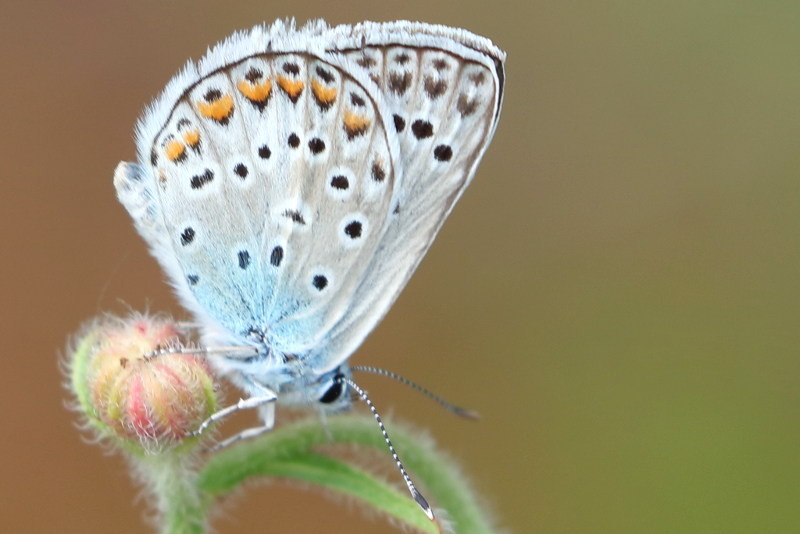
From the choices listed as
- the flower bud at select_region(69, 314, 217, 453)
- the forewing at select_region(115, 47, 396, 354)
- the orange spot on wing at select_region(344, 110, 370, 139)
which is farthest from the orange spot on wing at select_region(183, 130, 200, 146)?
the flower bud at select_region(69, 314, 217, 453)

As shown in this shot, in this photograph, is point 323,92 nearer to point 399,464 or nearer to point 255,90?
point 255,90

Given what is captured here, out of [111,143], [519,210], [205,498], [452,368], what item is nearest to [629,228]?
[519,210]

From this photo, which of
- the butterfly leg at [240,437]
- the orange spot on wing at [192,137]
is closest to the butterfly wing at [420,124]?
the butterfly leg at [240,437]

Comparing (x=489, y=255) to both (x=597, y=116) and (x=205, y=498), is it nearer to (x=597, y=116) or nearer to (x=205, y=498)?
(x=597, y=116)

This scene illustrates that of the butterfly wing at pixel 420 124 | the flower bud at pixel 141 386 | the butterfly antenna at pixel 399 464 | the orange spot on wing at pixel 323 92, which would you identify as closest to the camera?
the flower bud at pixel 141 386

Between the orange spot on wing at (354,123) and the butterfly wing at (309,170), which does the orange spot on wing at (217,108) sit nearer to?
the butterfly wing at (309,170)

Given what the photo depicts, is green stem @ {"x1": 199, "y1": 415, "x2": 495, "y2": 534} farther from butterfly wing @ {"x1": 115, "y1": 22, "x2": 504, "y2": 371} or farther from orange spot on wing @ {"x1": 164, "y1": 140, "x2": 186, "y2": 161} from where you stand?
orange spot on wing @ {"x1": 164, "y1": 140, "x2": 186, "y2": 161}

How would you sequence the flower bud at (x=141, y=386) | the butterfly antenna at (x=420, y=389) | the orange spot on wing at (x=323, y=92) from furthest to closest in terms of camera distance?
the butterfly antenna at (x=420, y=389) < the orange spot on wing at (x=323, y=92) < the flower bud at (x=141, y=386)
